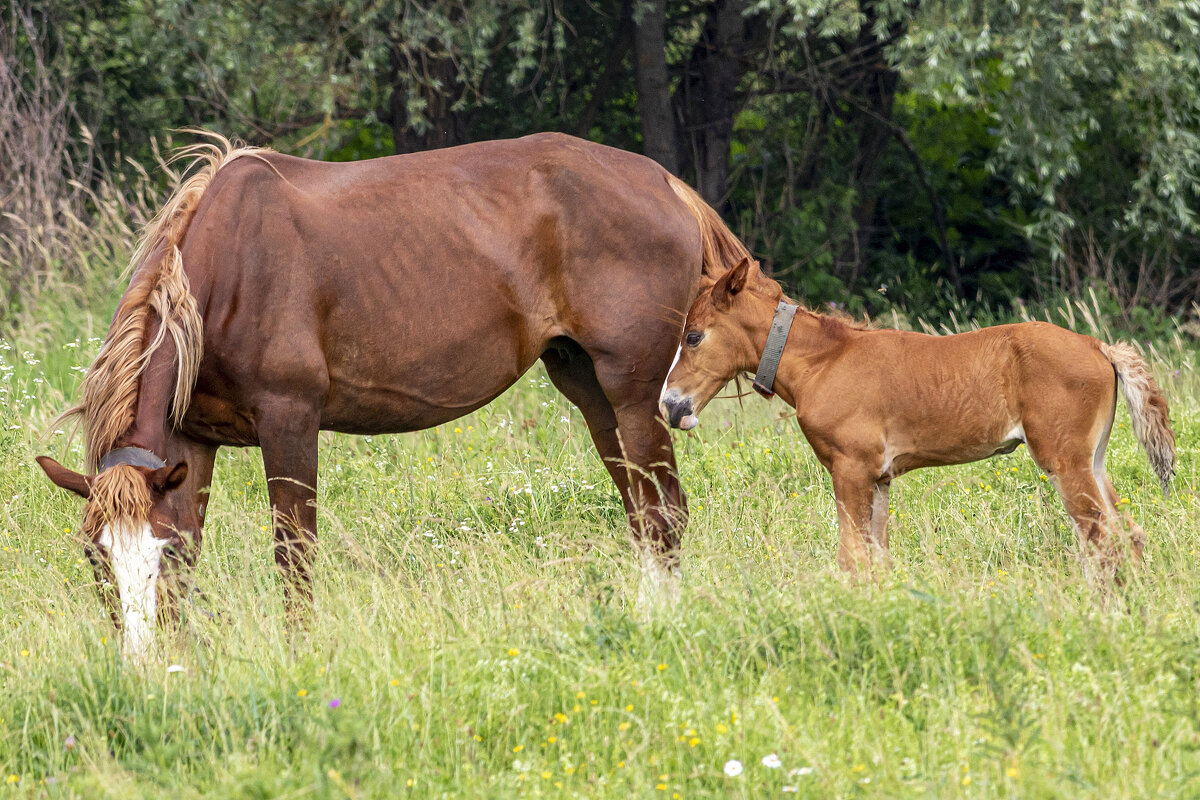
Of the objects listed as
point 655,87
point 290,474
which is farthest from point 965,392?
point 655,87

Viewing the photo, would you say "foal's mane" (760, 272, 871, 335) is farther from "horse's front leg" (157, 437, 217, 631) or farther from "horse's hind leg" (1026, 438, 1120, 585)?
"horse's front leg" (157, 437, 217, 631)

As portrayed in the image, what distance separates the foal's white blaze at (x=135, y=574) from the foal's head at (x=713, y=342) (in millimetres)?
2132

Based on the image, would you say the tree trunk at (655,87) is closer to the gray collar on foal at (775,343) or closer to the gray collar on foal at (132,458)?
the gray collar on foal at (775,343)

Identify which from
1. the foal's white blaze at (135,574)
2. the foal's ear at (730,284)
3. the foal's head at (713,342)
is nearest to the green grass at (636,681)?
the foal's white blaze at (135,574)

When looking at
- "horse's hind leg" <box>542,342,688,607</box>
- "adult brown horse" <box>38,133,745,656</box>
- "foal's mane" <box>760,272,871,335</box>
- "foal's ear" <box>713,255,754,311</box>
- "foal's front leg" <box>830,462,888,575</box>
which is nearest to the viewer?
"adult brown horse" <box>38,133,745,656</box>

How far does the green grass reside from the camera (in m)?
3.02

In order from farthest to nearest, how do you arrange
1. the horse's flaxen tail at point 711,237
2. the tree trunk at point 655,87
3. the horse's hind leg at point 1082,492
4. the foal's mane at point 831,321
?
the tree trunk at point 655,87 < the horse's flaxen tail at point 711,237 < the foal's mane at point 831,321 < the horse's hind leg at point 1082,492

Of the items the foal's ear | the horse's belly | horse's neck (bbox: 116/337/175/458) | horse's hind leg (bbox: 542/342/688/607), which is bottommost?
horse's hind leg (bbox: 542/342/688/607)

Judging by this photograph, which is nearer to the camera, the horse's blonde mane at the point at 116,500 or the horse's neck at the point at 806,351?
the horse's blonde mane at the point at 116,500

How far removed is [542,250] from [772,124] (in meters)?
10.0

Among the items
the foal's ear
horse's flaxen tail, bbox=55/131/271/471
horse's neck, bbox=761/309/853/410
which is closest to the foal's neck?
horse's neck, bbox=761/309/853/410

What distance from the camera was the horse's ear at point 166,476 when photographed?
4023 millimetres

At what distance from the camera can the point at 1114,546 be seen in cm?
446

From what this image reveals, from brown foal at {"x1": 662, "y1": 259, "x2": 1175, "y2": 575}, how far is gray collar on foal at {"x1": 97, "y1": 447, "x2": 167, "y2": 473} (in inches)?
80.5
